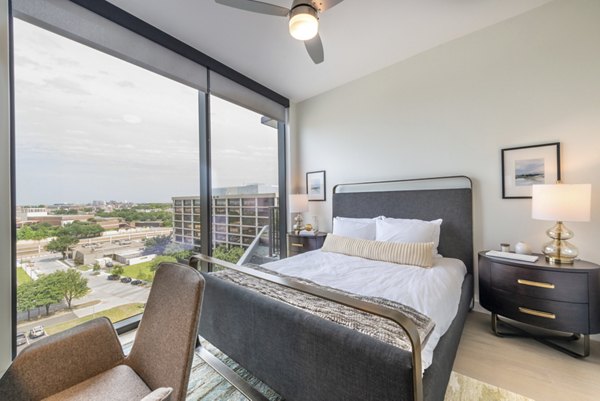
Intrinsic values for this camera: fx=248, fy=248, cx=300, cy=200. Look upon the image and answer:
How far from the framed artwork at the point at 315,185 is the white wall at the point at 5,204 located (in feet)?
10.5

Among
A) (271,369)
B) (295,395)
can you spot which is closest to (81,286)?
(271,369)

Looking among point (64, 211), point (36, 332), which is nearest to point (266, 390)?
point (36, 332)

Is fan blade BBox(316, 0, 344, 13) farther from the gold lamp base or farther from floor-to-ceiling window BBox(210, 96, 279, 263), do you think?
the gold lamp base

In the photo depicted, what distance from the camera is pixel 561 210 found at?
1893 mm

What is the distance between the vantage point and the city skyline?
1867mm

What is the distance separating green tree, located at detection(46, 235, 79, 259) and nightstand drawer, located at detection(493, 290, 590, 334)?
3641 mm

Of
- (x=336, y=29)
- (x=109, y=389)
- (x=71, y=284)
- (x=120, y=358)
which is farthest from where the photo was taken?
(x=336, y=29)

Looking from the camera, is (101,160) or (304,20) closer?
(304,20)

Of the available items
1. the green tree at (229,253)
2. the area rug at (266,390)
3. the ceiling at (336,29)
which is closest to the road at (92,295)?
the green tree at (229,253)

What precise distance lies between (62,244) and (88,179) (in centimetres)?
56

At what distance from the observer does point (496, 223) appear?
2527 millimetres

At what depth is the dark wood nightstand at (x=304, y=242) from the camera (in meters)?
3.47

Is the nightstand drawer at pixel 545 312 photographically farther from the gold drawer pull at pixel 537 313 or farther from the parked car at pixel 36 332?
the parked car at pixel 36 332

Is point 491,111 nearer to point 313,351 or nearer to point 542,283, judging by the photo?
point 542,283
